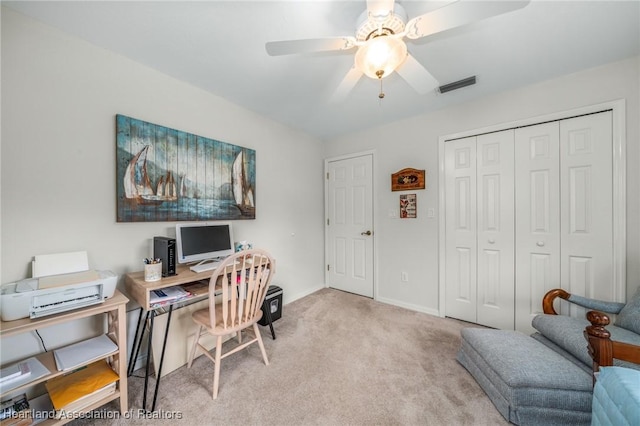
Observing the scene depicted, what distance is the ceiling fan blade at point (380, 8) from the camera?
1002 mm

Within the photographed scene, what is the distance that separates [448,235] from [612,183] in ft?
4.01

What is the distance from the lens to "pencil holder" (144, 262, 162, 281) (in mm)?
1478

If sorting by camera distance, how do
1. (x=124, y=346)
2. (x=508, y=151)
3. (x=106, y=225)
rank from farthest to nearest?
(x=508, y=151) < (x=106, y=225) < (x=124, y=346)

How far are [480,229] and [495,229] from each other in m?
0.12

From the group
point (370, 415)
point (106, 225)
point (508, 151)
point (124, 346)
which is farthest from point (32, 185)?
point (508, 151)

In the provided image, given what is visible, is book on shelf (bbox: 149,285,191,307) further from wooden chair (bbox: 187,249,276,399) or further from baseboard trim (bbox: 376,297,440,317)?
baseboard trim (bbox: 376,297,440,317)

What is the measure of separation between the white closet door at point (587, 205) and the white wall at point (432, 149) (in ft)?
0.34

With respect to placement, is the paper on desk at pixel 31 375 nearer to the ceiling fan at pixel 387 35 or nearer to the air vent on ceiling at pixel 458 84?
the ceiling fan at pixel 387 35

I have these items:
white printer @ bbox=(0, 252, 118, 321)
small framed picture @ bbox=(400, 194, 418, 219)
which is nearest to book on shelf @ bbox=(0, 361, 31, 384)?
white printer @ bbox=(0, 252, 118, 321)

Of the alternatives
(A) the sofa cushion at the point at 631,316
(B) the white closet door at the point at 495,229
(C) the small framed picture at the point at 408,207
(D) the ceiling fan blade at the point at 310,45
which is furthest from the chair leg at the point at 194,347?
(A) the sofa cushion at the point at 631,316

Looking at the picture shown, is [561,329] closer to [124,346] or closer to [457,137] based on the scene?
[457,137]

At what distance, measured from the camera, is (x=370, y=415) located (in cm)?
132

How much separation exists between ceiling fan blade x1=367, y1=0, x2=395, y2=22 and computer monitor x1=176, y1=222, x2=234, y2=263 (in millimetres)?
1873

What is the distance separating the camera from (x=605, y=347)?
0.91 metres
